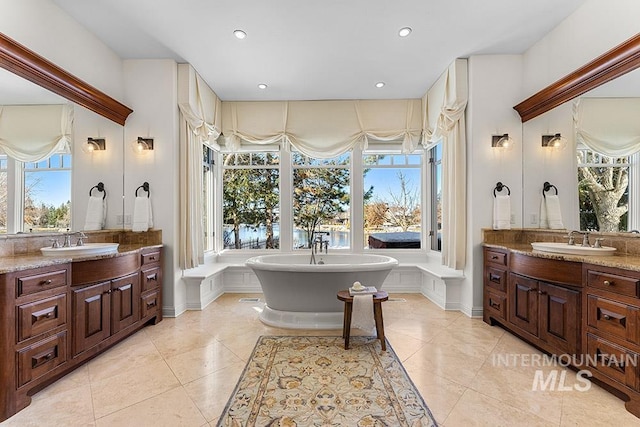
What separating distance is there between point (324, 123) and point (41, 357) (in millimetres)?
4033

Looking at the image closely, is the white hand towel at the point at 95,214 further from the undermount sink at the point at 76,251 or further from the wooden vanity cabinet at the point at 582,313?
the wooden vanity cabinet at the point at 582,313

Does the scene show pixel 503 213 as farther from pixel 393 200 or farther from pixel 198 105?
pixel 198 105

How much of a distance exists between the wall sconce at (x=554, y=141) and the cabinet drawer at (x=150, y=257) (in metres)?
4.30

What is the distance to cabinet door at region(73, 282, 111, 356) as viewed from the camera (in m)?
2.36

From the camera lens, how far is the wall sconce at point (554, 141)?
10.1ft

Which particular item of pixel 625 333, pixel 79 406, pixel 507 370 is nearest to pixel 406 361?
pixel 507 370

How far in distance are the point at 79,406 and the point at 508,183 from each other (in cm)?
425

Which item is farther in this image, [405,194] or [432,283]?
[405,194]

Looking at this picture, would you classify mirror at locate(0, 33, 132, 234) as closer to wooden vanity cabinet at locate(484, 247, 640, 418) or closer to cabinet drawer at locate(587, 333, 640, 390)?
wooden vanity cabinet at locate(484, 247, 640, 418)

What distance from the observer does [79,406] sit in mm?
1930

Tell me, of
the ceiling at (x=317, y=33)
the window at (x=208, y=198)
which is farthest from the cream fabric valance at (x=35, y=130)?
the window at (x=208, y=198)

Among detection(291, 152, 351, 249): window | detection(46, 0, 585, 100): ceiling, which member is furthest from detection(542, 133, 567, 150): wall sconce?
detection(291, 152, 351, 249): window

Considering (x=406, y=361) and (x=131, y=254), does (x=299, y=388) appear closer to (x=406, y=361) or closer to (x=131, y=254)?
(x=406, y=361)

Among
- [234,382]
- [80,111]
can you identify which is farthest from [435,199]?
[80,111]
